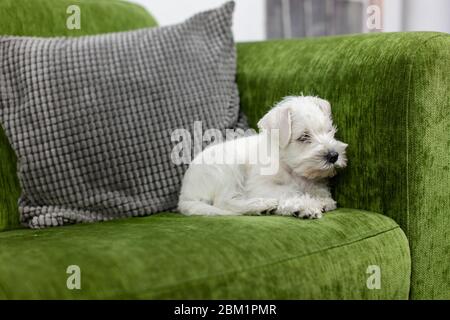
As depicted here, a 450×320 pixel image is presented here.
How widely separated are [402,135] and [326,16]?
1.94 metres

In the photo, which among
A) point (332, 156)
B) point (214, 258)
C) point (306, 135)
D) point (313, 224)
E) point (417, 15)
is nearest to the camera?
point (214, 258)

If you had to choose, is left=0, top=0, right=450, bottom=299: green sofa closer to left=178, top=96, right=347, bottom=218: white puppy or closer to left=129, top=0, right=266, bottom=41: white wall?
left=178, top=96, right=347, bottom=218: white puppy

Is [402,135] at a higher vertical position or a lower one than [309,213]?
higher

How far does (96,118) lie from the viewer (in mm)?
1606

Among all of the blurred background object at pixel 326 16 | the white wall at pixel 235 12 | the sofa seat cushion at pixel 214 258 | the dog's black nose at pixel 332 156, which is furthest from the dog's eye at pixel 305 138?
the blurred background object at pixel 326 16

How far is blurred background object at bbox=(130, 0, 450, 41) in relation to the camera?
2.95 m

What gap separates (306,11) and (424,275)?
2050mm

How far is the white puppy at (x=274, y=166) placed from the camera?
156cm

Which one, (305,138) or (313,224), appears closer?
(313,224)

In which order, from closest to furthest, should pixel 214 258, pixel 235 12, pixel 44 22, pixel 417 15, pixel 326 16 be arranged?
pixel 214 258 → pixel 44 22 → pixel 235 12 → pixel 417 15 → pixel 326 16

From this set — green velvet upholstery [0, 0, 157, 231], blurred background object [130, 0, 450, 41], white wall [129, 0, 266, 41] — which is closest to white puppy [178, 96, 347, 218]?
green velvet upholstery [0, 0, 157, 231]

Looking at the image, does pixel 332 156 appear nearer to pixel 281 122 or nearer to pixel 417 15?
pixel 281 122

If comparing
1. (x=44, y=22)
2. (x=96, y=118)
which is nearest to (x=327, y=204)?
(x=96, y=118)
